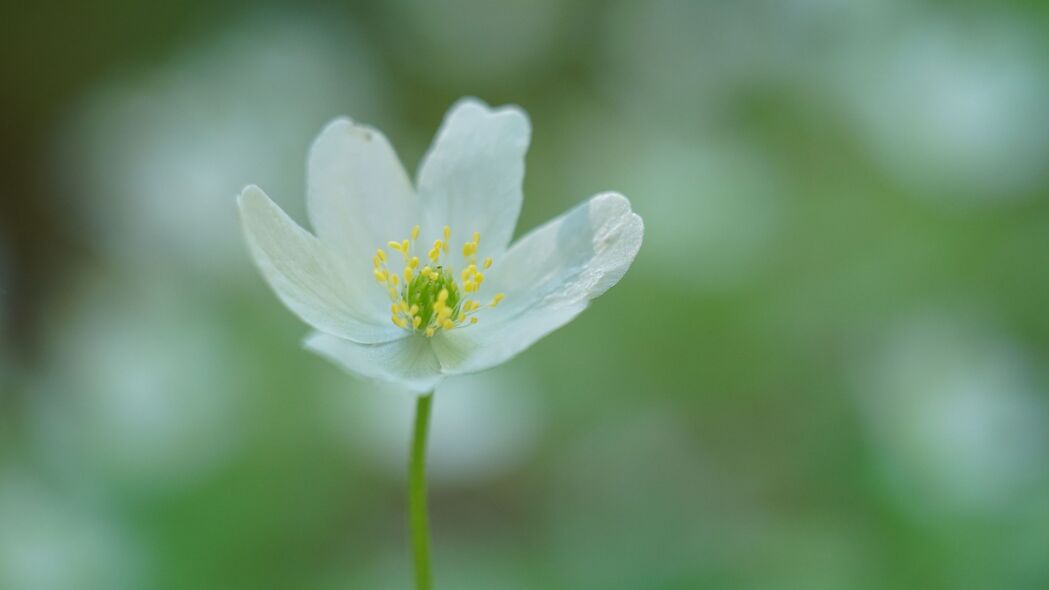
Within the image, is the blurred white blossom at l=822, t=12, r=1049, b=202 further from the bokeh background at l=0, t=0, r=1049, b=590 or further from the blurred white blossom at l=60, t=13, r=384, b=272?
the blurred white blossom at l=60, t=13, r=384, b=272

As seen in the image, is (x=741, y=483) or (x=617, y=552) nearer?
(x=617, y=552)

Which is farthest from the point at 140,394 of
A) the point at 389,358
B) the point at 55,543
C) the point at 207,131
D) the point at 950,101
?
the point at 950,101

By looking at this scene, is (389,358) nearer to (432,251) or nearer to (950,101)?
(432,251)

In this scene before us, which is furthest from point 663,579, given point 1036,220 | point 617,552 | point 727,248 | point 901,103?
point 901,103

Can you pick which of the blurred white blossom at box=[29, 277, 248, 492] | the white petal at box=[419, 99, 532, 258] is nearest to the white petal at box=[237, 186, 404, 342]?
the white petal at box=[419, 99, 532, 258]

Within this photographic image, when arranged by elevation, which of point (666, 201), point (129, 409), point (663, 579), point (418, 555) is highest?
point (666, 201)

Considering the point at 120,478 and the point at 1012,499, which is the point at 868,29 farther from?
the point at 120,478
